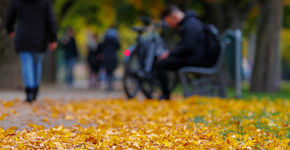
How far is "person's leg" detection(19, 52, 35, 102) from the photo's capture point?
290 inches

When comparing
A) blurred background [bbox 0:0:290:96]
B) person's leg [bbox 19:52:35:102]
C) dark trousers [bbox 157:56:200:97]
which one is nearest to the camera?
person's leg [bbox 19:52:35:102]

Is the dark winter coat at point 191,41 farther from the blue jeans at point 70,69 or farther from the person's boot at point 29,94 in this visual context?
the blue jeans at point 70,69

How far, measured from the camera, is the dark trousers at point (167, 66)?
8.42 metres

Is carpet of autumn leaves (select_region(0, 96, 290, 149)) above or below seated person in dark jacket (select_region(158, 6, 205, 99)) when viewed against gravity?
below

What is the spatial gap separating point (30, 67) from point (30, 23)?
76cm

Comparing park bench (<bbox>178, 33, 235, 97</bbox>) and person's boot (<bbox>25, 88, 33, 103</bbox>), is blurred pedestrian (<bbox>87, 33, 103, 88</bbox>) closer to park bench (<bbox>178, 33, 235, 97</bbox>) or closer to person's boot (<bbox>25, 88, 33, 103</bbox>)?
→ park bench (<bbox>178, 33, 235, 97</bbox>)

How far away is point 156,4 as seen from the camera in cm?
1848

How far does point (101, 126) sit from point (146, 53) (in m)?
4.47

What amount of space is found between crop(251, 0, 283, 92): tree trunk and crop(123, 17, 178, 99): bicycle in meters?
4.17

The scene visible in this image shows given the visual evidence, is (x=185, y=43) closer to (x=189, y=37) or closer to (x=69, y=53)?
(x=189, y=37)

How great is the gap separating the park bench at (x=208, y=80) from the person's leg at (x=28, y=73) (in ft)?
9.25

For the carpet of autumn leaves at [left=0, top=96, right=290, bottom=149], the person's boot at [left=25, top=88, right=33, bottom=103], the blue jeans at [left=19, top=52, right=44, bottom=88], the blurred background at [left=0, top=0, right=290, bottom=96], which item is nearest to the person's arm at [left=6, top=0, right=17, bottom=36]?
the blue jeans at [left=19, top=52, right=44, bottom=88]

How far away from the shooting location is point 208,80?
8820 millimetres

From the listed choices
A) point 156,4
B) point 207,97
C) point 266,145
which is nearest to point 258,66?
point 207,97
